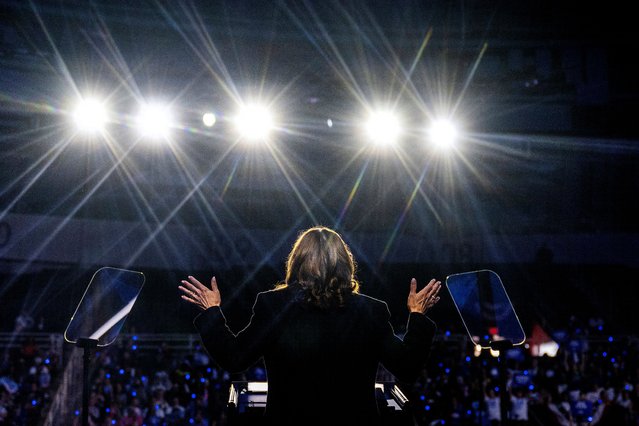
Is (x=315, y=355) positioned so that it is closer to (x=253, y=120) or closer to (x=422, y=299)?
(x=422, y=299)

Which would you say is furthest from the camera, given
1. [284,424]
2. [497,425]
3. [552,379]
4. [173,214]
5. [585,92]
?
[173,214]

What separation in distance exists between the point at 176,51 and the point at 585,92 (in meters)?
7.52

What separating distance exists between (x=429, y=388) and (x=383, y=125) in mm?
3940

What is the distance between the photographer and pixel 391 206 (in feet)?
43.4

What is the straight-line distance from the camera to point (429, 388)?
816cm

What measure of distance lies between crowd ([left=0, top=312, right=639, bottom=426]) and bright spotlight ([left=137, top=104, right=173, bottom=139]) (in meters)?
3.31

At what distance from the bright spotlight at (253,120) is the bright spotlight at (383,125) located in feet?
5.10

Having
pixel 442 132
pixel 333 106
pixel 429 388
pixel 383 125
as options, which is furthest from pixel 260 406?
pixel 442 132

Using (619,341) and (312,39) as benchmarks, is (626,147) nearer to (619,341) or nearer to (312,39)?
(619,341)

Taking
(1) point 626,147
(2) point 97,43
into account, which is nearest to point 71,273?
(2) point 97,43

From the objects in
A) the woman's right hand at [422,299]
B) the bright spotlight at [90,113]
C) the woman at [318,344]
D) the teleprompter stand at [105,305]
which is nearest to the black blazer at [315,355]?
the woman at [318,344]

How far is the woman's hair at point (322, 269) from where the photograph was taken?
1830mm

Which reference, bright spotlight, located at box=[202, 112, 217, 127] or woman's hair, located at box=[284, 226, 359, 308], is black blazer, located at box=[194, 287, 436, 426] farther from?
bright spotlight, located at box=[202, 112, 217, 127]

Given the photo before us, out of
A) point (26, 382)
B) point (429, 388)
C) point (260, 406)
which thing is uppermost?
point (26, 382)
